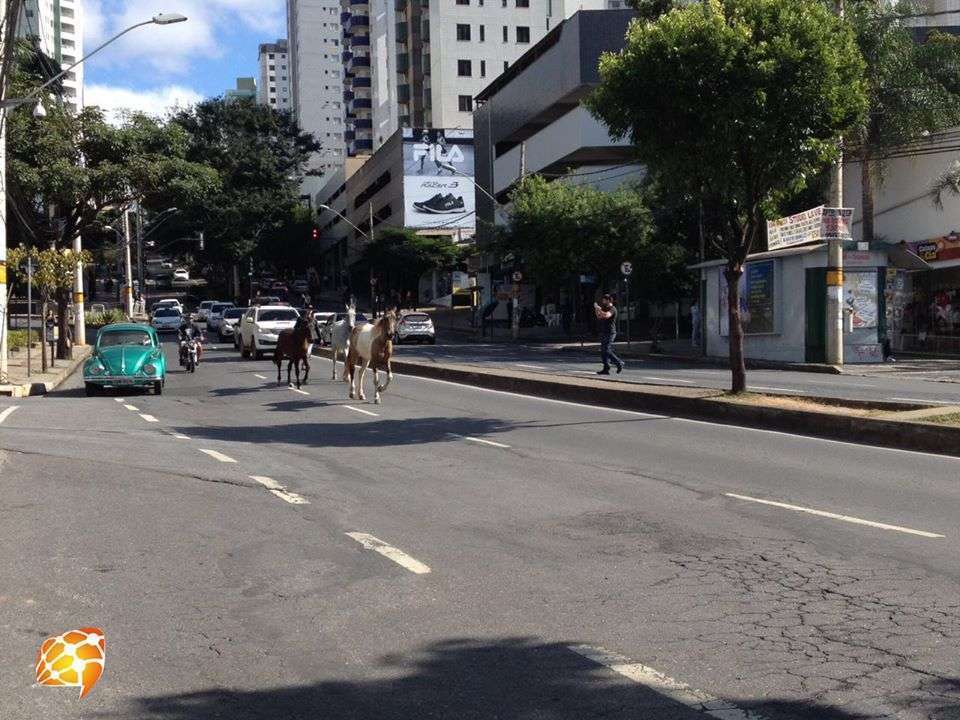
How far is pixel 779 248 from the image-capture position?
3469 centimetres

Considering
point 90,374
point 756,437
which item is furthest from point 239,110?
point 756,437

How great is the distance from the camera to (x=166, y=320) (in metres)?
62.7

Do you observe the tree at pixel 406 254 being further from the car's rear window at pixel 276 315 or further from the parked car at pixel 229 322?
the car's rear window at pixel 276 315

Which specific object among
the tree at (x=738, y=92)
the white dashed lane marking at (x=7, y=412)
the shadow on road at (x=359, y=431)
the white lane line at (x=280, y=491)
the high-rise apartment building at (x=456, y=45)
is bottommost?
the white lane line at (x=280, y=491)

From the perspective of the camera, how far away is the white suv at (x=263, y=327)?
3844 centimetres

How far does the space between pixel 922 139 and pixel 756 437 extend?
2696 centimetres

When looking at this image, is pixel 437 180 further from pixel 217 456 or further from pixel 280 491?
pixel 280 491

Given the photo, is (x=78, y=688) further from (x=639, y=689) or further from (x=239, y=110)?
(x=239, y=110)

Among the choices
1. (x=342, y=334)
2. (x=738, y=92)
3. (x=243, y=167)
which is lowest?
(x=342, y=334)

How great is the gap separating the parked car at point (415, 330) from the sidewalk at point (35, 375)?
14501 millimetres

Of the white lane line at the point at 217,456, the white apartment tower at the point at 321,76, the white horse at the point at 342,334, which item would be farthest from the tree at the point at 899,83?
the white apartment tower at the point at 321,76

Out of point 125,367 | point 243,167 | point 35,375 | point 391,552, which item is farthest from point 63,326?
point 243,167

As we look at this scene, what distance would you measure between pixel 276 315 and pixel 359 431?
23.1 meters

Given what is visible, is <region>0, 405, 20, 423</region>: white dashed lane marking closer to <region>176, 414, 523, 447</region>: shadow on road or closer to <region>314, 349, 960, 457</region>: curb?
<region>176, 414, 523, 447</region>: shadow on road
